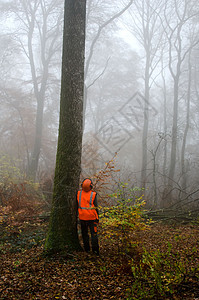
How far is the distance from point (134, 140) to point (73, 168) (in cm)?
1979

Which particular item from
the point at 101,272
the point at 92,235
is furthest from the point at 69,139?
the point at 101,272

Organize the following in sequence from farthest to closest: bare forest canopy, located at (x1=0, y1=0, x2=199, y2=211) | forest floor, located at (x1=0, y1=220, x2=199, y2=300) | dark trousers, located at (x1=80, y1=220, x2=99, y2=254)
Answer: bare forest canopy, located at (x1=0, y1=0, x2=199, y2=211)
dark trousers, located at (x1=80, y1=220, x2=99, y2=254)
forest floor, located at (x1=0, y1=220, x2=199, y2=300)

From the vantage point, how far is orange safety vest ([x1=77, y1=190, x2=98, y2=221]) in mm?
4582

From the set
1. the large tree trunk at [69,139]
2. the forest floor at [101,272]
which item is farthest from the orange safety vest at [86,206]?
the forest floor at [101,272]

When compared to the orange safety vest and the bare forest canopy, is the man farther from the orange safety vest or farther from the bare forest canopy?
the bare forest canopy

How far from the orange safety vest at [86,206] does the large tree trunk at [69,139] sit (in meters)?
0.13

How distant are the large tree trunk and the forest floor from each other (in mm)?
457

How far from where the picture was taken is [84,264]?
414 centimetres

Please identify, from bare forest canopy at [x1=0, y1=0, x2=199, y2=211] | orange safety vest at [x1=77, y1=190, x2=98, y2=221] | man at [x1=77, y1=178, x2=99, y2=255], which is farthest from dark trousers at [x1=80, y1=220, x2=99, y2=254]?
bare forest canopy at [x1=0, y1=0, x2=199, y2=211]

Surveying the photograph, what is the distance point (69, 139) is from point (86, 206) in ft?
4.80

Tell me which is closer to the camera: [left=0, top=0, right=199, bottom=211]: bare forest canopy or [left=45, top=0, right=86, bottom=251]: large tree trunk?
[left=45, top=0, right=86, bottom=251]: large tree trunk

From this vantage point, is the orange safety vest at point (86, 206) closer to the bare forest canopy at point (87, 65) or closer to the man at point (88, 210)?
the man at point (88, 210)

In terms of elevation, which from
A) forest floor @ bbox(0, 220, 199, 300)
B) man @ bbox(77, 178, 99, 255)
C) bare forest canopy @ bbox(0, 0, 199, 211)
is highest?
bare forest canopy @ bbox(0, 0, 199, 211)

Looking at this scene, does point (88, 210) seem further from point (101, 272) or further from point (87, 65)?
point (87, 65)
